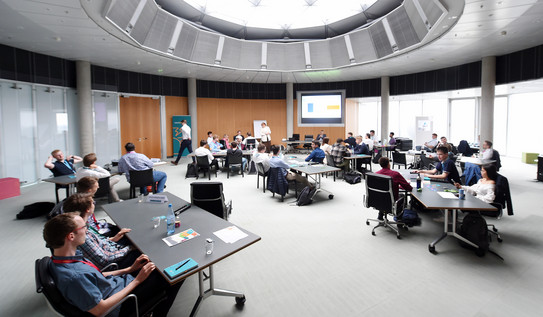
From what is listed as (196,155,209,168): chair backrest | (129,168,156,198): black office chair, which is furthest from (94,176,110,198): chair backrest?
(196,155,209,168): chair backrest

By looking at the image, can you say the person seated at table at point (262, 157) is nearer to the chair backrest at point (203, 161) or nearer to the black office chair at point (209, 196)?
the chair backrest at point (203, 161)

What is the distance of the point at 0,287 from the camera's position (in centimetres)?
318

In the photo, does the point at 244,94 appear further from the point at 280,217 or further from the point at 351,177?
the point at 280,217

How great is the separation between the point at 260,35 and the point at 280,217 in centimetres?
1017

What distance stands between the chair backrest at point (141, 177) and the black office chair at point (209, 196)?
8.99 feet

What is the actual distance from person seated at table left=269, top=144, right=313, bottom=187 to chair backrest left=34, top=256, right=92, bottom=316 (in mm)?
5093

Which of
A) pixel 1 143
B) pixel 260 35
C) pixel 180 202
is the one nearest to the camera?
pixel 180 202

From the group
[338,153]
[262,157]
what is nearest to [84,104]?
[262,157]

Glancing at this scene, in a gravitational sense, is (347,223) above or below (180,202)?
below

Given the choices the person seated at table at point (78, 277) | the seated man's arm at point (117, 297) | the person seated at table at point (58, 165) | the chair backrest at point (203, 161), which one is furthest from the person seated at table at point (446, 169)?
A: the person seated at table at point (58, 165)

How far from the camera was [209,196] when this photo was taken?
3.94 m

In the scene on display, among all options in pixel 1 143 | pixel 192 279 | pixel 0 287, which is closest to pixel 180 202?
pixel 192 279

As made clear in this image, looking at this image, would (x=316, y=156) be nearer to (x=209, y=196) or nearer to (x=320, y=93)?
(x=209, y=196)

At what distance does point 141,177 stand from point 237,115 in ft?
34.5
